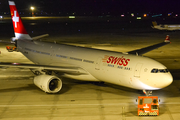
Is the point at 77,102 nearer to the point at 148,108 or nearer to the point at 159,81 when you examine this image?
the point at 148,108

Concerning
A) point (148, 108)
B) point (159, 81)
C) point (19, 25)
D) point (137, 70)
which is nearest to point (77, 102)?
point (137, 70)

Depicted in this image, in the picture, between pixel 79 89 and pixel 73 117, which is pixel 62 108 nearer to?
pixel 73 117

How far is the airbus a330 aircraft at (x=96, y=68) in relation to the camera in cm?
1877

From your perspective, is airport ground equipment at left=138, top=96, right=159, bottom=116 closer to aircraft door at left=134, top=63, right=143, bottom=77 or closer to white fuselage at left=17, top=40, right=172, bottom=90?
white fuselage at left=17, top=40, right=172, bottom=90

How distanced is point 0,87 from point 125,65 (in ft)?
38.6

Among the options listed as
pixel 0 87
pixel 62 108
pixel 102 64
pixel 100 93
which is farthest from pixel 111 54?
pixel 0 87

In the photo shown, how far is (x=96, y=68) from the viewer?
70.6ft

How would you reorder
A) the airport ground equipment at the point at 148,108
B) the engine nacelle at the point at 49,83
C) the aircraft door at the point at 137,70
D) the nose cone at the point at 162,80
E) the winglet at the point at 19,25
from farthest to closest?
the winglet at the point at 19,25
the engine nacelle at the point at 49,83
the aircraft door at the point at 137,70
the nose cone at the point at 162,80
the airport ground equipment at the point at 148,108


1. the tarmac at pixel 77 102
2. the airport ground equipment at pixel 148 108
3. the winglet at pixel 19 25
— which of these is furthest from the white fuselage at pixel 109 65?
the winglet at pixel 19 25

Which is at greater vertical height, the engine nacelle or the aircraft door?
the aircraft door

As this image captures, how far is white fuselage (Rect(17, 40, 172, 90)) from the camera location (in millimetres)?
18734

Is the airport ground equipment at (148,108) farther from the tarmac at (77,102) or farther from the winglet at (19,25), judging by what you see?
the winglet at (19,25)

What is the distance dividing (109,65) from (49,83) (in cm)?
524

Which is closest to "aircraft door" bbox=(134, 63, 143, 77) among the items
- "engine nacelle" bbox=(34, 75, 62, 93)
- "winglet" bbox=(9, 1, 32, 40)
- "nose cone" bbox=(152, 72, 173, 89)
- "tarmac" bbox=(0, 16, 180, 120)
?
"nose cone" bbox=(152, 72, 173, 89)
